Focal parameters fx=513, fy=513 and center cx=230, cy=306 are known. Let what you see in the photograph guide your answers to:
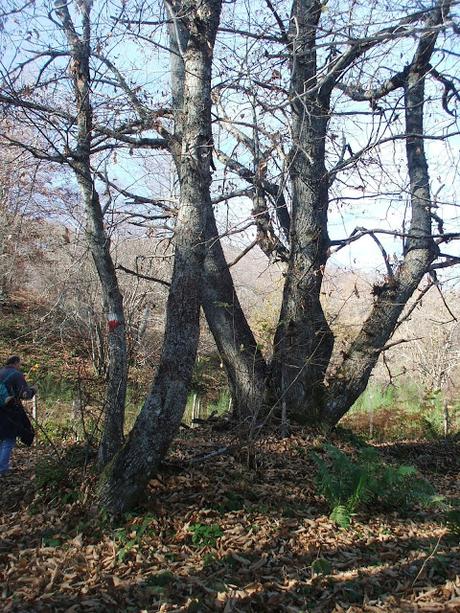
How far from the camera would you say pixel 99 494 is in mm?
4426

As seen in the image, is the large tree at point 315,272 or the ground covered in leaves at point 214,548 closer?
the ground covered in leaves at point 214,548

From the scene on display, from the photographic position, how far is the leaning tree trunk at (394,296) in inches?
279

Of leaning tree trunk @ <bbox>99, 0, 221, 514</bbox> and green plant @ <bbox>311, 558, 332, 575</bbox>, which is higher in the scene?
leaning tree trunk @ <bbox>99, 0, 221, 514</bbox>

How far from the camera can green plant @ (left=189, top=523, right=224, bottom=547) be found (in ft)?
13.9

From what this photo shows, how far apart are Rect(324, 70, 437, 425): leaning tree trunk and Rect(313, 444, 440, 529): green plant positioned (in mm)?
2026

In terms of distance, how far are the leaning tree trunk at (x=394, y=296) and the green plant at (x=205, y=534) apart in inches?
125

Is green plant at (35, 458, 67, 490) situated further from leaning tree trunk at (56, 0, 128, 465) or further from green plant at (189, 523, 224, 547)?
green plant at (189, 523, 224, 547)

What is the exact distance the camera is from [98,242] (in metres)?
5.25

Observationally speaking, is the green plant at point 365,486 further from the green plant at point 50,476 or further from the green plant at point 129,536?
the green plant at point 50,476

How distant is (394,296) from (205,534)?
14.0 feet

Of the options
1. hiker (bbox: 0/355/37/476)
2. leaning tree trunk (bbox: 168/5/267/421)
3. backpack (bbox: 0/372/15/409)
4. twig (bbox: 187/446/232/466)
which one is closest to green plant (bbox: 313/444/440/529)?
twig (bbox: 187/446/232/466)

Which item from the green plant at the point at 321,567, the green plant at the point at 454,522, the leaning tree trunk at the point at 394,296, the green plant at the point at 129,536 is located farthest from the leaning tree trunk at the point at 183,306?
the leaning tree trunk at the point at 394,296

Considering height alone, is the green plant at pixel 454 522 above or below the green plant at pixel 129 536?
above

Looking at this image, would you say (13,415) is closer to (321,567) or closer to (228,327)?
(228,327)
